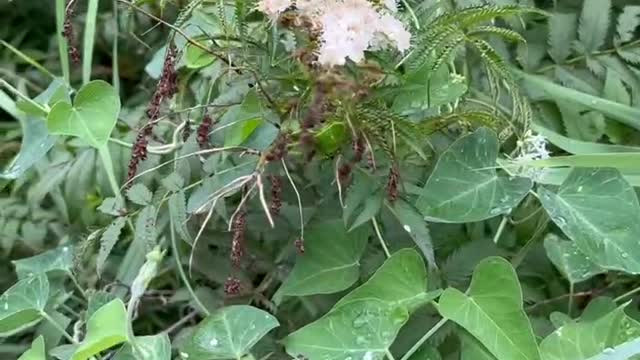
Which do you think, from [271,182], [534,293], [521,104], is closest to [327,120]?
[271,182]

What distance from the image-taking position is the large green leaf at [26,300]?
1.02 metres

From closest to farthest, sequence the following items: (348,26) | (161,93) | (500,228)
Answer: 1. (348,26)
2. (161,93)
3. (500,228)

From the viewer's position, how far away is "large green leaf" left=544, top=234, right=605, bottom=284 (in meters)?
1.02

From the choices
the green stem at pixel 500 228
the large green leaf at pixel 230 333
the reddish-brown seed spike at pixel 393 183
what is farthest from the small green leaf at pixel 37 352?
the green stem at pixel 500 228

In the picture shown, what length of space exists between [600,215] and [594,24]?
1.16ft

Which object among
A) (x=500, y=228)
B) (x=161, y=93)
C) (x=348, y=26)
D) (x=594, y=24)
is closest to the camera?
(x=348, y=26)

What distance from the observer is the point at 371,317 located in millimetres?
921

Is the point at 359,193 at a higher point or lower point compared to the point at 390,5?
lower

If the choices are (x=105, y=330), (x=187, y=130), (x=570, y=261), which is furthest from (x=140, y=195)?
(x=570, y=261)

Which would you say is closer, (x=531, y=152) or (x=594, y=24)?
(x=531, y=152)

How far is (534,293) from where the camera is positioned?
1133mm

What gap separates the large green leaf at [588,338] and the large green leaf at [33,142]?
51 cm

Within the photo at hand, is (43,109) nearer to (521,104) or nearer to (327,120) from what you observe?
(327,120)

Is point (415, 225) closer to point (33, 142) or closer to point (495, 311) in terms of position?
point (495, 311)
